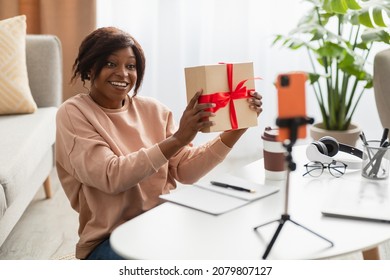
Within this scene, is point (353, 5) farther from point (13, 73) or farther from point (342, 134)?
point (13, 73)

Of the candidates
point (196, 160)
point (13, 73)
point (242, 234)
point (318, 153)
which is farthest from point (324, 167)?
point (13, 73)

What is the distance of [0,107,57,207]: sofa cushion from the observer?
2.07m

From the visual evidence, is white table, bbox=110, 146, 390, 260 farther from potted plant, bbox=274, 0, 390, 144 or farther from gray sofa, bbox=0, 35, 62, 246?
potted plant, bbox=274, 0, 390, 144

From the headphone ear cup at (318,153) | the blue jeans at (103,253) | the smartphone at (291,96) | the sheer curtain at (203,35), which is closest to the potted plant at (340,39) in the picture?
the sheer curtain at (203,35)

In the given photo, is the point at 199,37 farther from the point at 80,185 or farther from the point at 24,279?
the point at 24,279

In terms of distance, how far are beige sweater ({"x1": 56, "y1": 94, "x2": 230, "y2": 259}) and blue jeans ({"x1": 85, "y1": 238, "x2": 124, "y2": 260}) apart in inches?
0.7

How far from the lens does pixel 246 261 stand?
1090 mm

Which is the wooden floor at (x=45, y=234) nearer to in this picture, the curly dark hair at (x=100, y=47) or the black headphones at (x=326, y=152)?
the black headphones at (x=326, y=152)

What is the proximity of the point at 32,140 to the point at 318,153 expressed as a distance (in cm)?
128

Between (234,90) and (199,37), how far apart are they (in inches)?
85.5

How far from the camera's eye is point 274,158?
4.93 feet

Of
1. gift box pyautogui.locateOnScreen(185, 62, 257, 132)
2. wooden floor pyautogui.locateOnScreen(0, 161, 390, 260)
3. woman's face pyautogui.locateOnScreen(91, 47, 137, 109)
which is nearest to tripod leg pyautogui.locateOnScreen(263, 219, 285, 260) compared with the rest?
gift box pyautogui.locateOnScreen(185, 62, 257, 132)

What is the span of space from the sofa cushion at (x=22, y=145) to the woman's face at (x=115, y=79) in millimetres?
629

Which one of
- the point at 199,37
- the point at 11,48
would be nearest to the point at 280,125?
the point at 11,48
